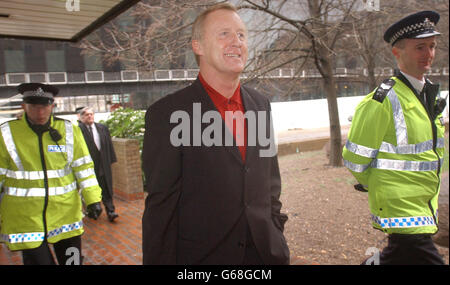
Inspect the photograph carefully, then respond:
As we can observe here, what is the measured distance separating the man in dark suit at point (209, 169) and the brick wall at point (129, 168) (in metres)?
4.38

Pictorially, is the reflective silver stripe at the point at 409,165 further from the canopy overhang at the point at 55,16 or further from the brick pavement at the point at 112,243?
the canopy overhang at the point at 55,16

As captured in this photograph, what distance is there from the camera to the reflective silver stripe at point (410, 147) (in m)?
1.98

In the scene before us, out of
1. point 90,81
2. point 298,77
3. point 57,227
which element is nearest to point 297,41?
point 298,77

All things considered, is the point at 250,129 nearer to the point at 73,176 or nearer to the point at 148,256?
the point at 148,256

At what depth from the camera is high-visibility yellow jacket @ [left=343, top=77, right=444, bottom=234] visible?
1.99m

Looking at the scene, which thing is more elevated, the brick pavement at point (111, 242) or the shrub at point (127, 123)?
the shrub at point (127, 123)

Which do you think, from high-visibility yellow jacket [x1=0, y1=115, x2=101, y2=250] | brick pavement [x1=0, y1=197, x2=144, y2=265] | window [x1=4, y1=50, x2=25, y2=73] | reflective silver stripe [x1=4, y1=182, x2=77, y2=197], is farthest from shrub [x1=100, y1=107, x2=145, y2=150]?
reflective silver stripe [x1=4, y1=182, x2=77, y2=197]

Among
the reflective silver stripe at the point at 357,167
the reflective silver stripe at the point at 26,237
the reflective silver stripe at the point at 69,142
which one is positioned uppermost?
the reflective silver stripe at the point at 69,142

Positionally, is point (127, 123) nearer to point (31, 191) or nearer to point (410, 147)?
point (31, 191)

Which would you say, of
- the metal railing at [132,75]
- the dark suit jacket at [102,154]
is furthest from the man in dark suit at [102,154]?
the metal railing at [132,75]

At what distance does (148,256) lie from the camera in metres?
1.53

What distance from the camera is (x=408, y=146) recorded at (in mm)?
1987

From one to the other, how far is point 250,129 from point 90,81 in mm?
2298

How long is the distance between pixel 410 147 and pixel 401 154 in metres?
0.06
